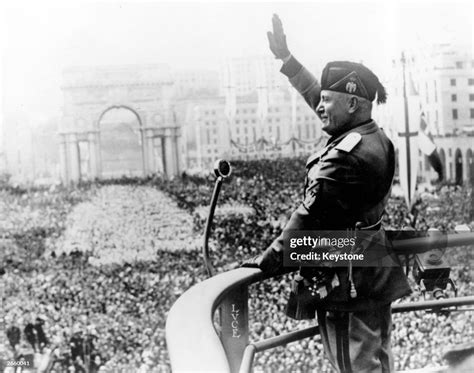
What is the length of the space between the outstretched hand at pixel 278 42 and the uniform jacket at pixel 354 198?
0.57m

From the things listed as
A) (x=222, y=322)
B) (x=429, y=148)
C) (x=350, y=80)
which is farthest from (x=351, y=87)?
(x=222, y=322)

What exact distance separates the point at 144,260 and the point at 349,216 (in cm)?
123

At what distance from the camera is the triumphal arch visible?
134 inches

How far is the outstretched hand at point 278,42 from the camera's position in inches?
121

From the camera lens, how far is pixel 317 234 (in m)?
2.74

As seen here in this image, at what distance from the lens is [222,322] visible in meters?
2.22

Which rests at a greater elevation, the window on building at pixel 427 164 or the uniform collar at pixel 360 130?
the uniform collar at pixel 360 130

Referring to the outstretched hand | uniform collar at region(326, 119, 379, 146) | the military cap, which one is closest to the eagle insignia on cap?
the military cap

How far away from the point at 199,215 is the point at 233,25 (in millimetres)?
994

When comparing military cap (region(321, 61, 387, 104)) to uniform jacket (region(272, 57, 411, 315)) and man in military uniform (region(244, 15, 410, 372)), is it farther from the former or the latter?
uniform jacket (region(272, 57, 411, 315))

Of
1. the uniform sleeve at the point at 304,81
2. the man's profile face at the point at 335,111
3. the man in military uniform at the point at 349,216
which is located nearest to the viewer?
the man in military uniform at the point at 349,216

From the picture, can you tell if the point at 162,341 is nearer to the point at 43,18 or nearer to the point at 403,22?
the point at 43,18

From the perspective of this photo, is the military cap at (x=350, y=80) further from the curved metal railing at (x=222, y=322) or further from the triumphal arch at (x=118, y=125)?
the triumphal arch at (x=118, y=125)

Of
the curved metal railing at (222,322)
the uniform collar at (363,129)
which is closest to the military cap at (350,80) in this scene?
the uniform collar at (363,129)
